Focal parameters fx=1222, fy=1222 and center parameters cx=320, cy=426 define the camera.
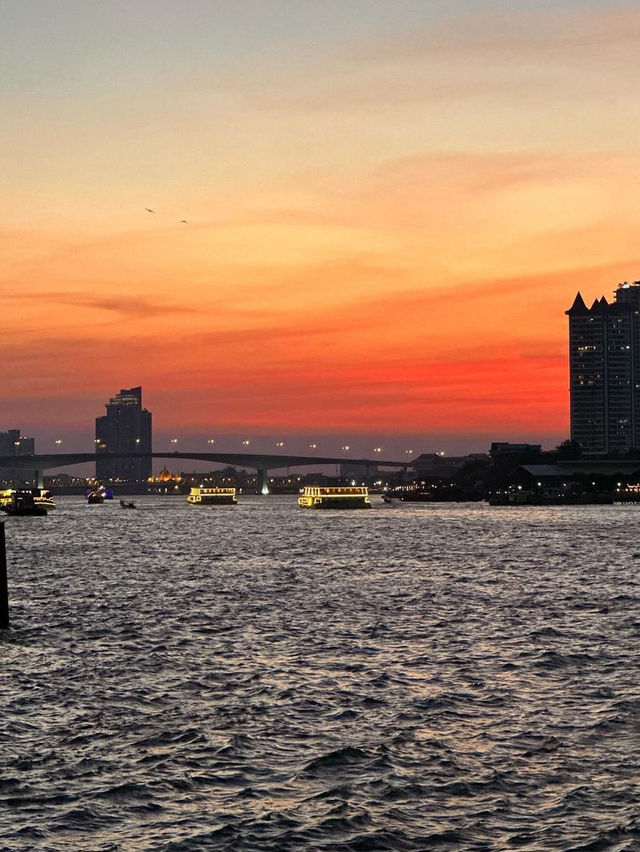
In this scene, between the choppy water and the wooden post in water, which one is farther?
the wooden post in water

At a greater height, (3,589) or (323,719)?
(3,589)

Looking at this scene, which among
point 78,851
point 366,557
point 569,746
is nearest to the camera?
point 78,851

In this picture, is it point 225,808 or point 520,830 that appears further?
point 225,808

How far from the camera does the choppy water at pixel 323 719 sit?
2188cm

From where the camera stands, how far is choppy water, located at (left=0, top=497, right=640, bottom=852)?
2188 cm

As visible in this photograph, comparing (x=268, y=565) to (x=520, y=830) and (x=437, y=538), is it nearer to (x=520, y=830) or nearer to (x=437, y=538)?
(x=437, y=538)

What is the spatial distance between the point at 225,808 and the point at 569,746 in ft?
28.3

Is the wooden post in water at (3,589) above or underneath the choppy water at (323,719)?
above

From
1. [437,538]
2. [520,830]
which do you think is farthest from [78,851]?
[437,538]

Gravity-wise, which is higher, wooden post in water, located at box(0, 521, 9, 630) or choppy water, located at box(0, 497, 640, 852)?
wooden post in water, located at box(0, 521, 9, 630)

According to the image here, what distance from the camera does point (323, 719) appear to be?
30.9 metres

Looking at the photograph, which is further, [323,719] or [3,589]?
[3,589]

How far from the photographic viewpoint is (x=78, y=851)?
20.3 metres

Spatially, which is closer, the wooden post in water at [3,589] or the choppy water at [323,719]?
the choppy water at [323,719]
